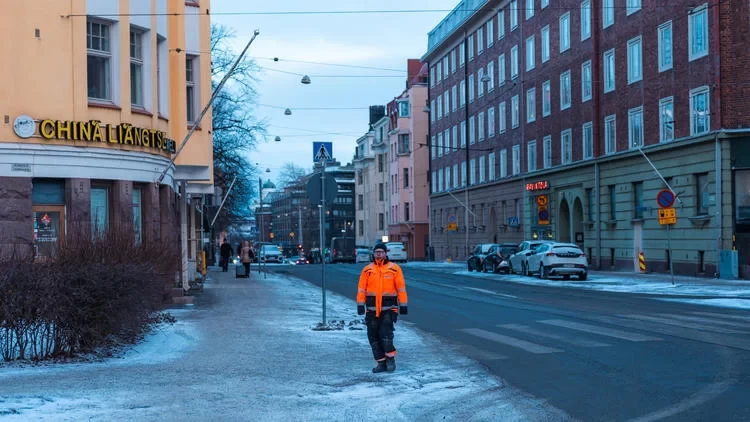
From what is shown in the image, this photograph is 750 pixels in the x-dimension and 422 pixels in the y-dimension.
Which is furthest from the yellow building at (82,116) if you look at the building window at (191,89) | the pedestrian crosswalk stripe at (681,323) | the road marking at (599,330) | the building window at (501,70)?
the building window at (501,70)

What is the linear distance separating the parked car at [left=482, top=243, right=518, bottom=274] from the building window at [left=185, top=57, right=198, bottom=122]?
22435mm

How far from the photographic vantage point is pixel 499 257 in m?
47.2

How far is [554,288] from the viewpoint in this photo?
110ft

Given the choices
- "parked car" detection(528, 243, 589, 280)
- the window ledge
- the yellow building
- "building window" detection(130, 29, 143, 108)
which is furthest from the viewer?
"parked car" detection(528, 243, 589, 280)

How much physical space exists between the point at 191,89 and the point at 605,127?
25.5 m

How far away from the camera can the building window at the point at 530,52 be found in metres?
Answer: 58.3

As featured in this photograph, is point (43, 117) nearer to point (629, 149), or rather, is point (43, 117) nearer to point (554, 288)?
point (554, 288)

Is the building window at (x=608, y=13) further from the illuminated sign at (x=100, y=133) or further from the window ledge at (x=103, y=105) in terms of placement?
the window ledge at (x=103, y=105)

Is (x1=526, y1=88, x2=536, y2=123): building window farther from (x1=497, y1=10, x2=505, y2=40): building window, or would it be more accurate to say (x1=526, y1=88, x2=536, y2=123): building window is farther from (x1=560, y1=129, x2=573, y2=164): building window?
(x1=497, y1=10, x2=505, y2=40): building window

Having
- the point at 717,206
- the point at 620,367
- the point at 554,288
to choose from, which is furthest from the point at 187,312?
the point at 717,206

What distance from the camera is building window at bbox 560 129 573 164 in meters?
52.2

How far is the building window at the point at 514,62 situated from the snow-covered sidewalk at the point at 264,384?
46.9 m

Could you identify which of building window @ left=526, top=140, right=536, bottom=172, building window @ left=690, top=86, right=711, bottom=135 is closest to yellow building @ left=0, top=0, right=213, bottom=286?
building window @ left=690, top=86, right=711, bottom=135

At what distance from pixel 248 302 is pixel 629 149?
24.6m
